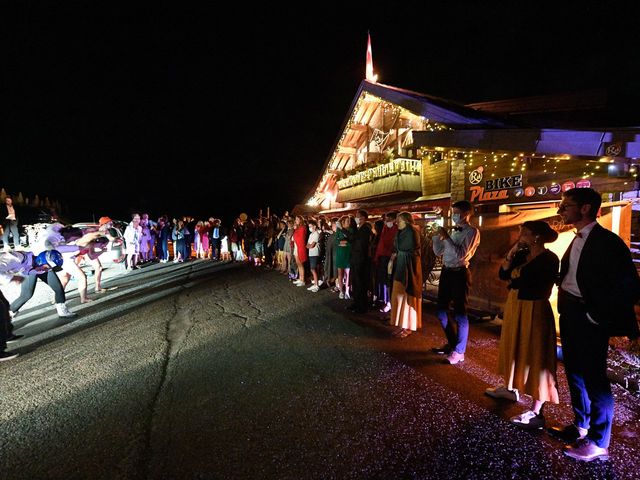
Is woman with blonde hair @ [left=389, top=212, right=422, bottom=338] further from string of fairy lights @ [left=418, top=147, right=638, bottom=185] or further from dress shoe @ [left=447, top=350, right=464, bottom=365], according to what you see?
string of fairy lights @ [left=418, top=147, right=638, bottom=185]

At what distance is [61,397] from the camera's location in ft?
12.7

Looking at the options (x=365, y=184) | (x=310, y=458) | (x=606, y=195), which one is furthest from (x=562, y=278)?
(x=365, y=184)

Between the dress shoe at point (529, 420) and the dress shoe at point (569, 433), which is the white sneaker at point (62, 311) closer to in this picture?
the dress shoe at point (529, 420)

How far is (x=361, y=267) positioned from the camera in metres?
7.16

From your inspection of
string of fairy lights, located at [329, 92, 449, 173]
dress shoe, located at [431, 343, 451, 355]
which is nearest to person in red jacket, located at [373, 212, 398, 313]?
dress shoe, located at [431, 343, 451, 355]

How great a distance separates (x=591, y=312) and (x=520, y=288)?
0.67 metres

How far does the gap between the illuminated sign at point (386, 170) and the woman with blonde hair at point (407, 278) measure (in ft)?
23.9

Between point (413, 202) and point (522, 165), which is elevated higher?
point (522, 165)

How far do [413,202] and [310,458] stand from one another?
10.00 m

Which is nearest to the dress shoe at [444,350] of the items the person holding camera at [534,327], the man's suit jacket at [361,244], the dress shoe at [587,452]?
the person holding camera at [534,327]

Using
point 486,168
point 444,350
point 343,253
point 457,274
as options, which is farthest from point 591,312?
point 486,168

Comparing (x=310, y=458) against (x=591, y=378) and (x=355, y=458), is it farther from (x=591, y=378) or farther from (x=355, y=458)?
(x=591, y=378)

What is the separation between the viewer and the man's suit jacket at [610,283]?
247cm

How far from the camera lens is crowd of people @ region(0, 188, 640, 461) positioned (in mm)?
2611
